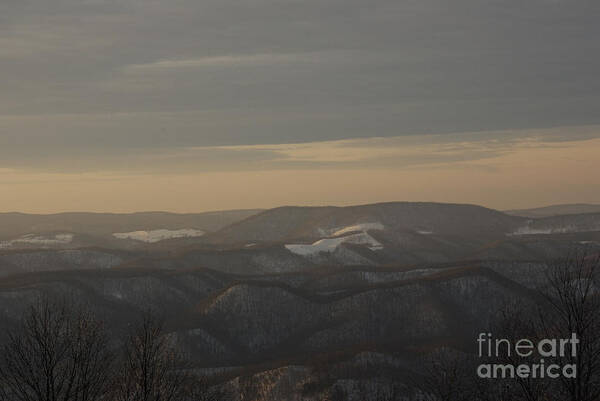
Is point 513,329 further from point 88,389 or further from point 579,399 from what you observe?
point 88,389

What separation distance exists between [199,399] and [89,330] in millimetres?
32977

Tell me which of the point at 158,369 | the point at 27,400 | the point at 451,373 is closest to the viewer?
the point at 27,400

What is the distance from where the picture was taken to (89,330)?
5769 centimetres

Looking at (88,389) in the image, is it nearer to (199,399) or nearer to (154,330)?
(154,330)

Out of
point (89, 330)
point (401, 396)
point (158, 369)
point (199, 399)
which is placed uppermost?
point (89, 330)

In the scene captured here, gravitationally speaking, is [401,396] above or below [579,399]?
below

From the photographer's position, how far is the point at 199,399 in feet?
289

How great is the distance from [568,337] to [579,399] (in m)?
4.42

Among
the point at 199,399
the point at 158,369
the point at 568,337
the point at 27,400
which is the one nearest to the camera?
the point at 27,400

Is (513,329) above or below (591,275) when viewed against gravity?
below

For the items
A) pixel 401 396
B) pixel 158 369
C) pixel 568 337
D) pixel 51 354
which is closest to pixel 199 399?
pixel 158 369

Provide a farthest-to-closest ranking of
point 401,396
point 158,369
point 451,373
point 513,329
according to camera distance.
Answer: point 401,396 → point 451,373 → point 158,369 → point 513,329

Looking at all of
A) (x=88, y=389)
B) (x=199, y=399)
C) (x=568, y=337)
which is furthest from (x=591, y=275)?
(x=199, y=399)

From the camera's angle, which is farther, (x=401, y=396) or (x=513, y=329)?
(x=401, y=396)
